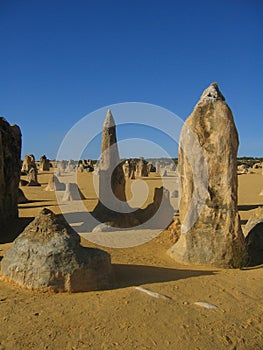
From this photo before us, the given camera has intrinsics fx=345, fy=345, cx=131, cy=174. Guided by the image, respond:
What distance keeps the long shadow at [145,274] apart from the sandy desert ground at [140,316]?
0.05ft

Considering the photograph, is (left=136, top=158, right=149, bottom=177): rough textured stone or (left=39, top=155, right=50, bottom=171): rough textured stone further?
(left=39, top=155, right=50, bottom=171): rough textured stone

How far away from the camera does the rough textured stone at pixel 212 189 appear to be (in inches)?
251

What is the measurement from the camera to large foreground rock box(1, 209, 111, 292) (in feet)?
14.1

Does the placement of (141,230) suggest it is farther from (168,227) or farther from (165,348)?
(165,348)

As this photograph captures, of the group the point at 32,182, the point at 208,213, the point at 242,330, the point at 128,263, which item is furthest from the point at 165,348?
the point at 32,182

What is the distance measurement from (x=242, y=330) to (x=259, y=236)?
409 cm

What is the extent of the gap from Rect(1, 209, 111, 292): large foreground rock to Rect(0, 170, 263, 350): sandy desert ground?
0.46ft

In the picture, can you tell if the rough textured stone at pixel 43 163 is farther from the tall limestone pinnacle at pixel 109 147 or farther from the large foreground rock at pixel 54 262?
the large foreground rock at pixel 54 262

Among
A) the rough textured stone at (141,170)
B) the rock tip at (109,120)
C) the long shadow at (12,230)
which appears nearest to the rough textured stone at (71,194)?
the long shadow at (12,230)

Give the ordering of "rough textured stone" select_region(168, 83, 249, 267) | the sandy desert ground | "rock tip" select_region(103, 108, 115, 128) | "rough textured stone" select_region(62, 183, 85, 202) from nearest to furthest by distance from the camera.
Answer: the sandy desert ground
"rough textured stone" select_region(168, 83, 249, 267)
"rock tip" select_region(103, 108, 115, 128)
"rough textured stone" select_region(62, 183, 85, 202)

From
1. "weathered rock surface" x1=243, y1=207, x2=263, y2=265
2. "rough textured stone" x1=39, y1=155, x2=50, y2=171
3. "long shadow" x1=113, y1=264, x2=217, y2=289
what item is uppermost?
"rough textured stone" x1=39, y1=155, x2=50, y2=171

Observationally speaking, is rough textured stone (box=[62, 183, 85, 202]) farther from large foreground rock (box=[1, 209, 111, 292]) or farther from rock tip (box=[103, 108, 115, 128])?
large foreground rock (box=[1, 209, 111, 292])

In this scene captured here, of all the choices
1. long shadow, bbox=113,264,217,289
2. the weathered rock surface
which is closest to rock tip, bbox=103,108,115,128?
the weathered rock surface

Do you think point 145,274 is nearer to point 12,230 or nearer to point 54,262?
point 54,262
